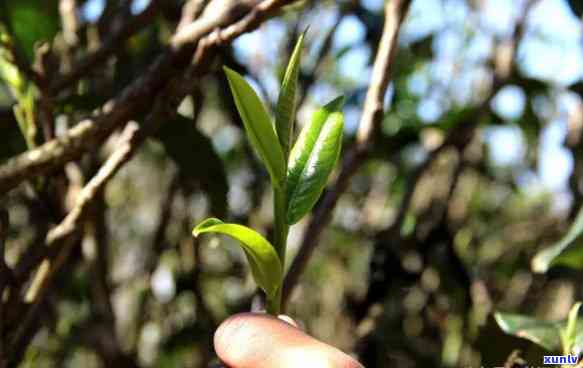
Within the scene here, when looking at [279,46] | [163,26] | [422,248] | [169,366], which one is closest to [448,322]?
[422,248]

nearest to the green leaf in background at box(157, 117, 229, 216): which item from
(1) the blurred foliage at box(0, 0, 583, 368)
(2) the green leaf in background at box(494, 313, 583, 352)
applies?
(1) the blurred foliage at box(0, 0, 583, 368)

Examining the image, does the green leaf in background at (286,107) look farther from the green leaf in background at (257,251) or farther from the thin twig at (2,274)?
the thin twig at (2,274)

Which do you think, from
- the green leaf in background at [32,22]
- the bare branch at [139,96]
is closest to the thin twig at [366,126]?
the bare branch at [139,96]

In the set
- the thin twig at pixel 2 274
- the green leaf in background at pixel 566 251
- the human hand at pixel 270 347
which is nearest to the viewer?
the human hand at pixel 270 347

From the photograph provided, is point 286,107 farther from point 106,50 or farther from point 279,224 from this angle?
point 106,50

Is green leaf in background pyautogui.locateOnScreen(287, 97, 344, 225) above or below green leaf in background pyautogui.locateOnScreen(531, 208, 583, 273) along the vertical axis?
above

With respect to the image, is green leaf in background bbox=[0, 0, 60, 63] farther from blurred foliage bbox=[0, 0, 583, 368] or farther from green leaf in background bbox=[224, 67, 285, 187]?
green leaf in background bbox=[224, 67, 285, 187]

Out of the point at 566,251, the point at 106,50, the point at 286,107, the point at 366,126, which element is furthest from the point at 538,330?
the point at 106,50
